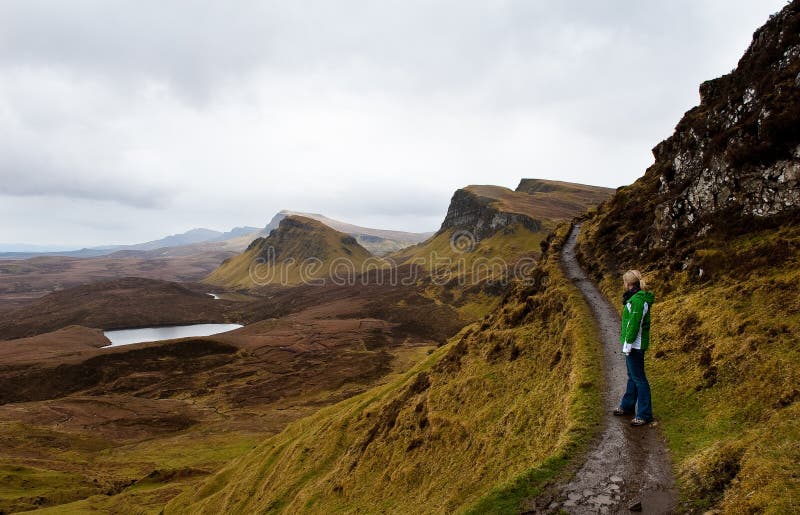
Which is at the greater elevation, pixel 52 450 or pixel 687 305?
pixel 687 305

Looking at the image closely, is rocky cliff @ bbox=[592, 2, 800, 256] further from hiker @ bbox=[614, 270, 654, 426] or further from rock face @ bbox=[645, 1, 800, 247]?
hiker @ bbox=[614, 270, 654, 426]

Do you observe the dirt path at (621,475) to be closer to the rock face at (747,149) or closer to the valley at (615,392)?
the valley at (615,392)

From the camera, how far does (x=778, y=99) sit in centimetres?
2441

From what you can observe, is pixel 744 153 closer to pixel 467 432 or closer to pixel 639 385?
pixel 639 385

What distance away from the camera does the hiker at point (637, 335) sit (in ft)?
43.4

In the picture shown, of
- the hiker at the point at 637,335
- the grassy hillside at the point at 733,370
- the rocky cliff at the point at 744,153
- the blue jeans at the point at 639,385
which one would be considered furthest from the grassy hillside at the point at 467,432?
the rocky cliff at the point at 744,153

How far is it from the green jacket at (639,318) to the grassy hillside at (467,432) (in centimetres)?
375

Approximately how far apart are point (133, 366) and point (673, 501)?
525 ft

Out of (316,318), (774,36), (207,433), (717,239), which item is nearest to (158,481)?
(207,433)

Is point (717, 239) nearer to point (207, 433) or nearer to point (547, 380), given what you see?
point (547, 380)

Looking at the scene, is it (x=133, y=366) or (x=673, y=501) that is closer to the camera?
(x=673, y=501)

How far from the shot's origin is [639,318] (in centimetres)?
1319

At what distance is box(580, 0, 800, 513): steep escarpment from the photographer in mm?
10211

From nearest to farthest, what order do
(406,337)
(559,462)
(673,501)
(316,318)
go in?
(673,501)
(559,462)
(406,337)
(316,318)
